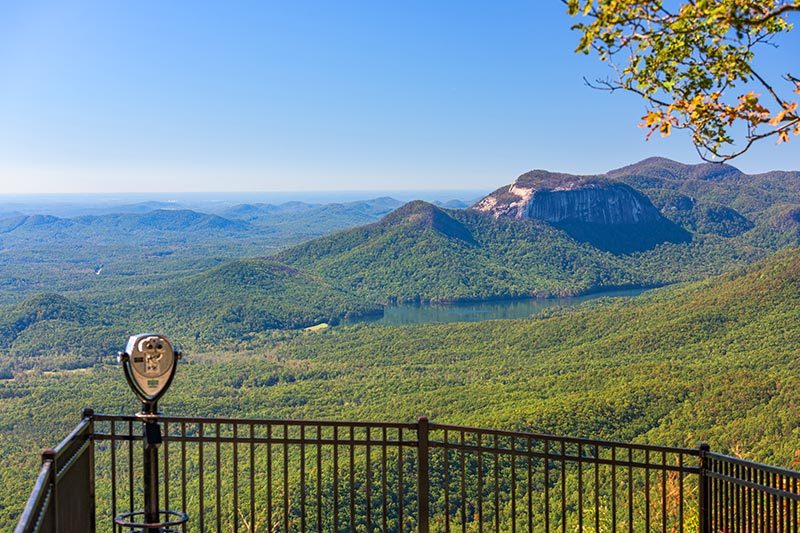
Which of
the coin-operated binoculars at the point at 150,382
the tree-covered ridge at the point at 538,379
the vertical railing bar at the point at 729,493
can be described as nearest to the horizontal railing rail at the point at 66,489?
the coin-operated binoculars at the point at 150,382

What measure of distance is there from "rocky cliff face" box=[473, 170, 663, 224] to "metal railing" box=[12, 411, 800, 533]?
101552 millimetres

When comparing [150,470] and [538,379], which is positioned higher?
[150,470]

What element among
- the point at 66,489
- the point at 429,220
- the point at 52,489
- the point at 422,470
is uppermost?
the point at 429,220

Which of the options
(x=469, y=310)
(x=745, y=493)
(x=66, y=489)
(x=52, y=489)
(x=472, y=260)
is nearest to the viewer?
(x=52, y=489)

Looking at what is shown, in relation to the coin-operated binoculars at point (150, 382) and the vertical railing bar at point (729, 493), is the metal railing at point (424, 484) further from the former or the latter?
the coin-operated binoculars at point (150, 382)

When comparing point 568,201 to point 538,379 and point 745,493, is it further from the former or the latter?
point 745,493

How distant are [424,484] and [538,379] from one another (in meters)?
35.8

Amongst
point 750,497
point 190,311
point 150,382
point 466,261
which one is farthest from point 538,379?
point 466,261

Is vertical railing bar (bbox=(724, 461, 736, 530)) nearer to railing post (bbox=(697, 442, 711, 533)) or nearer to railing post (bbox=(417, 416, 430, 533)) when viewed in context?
railing post (bbox=(697, 442, 711, 533))

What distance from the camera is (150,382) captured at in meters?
4.98

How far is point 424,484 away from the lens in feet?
17.6

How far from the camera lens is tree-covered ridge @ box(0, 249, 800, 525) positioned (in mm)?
24391

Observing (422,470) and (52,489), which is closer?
(52,489)

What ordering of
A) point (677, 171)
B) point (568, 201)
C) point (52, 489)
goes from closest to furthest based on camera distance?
point (52, 489), point (568, 201), point (677, 171)
